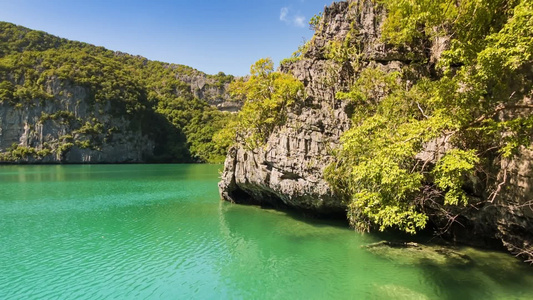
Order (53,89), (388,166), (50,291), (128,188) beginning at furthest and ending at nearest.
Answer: (53,89)
(128,188)
(50,291)
(388,166)

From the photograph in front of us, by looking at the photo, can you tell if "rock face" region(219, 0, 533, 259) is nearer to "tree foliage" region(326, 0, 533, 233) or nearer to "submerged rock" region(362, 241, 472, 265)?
"submerged rock" region(362, 241, 472, 265)

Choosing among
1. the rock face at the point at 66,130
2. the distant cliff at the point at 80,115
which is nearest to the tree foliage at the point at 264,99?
the distant cliff at the point at 80,115

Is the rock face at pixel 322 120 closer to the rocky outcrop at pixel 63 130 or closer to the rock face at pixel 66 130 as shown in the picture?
the rocky outcrop at pixel 63 130

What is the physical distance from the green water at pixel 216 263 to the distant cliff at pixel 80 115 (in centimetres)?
6694

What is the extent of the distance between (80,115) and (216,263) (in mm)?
83920

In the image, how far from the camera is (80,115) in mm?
82125

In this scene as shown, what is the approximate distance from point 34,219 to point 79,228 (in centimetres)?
429

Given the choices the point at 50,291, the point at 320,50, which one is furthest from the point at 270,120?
the point at 50,291

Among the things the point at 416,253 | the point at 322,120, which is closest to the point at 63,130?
the point at 322,120

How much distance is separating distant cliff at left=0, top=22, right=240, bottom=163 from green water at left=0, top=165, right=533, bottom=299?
66937mm

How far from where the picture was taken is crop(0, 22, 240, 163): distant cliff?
3066 inches

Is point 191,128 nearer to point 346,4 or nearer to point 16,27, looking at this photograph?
point 16,27

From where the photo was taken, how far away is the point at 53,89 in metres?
80.7

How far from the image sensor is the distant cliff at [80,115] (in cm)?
7788
